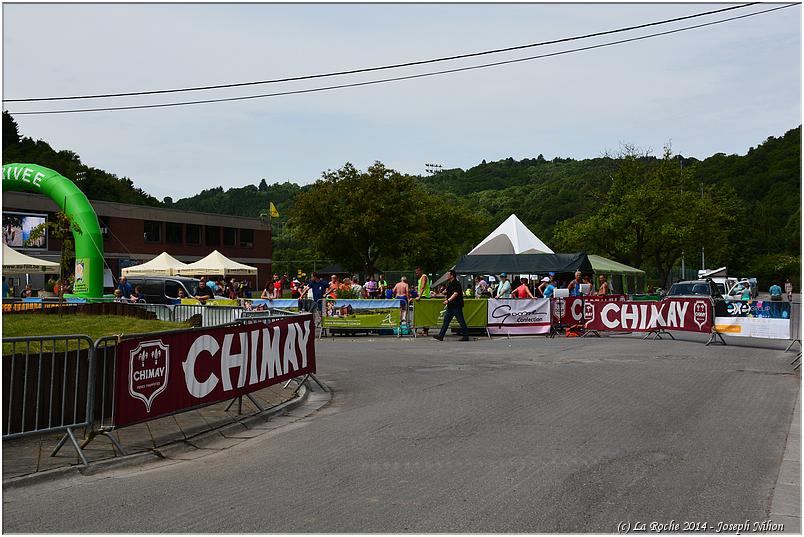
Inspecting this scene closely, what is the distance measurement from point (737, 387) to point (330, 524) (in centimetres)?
931

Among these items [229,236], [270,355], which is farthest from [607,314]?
[229,236]

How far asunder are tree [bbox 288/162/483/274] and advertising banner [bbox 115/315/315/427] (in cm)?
4653

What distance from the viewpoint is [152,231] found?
6656 centimetres

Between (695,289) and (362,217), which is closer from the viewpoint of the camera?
(695,289)

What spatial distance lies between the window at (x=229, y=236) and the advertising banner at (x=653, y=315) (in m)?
56.3

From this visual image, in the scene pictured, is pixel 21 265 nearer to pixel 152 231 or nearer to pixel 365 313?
pixel 365 313

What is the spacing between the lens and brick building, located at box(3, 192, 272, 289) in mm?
55219

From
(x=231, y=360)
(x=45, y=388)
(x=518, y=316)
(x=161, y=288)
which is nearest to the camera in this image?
(x=45, y=388)

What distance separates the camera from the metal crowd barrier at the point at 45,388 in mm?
7555

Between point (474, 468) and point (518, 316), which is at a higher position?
point (518, 316)

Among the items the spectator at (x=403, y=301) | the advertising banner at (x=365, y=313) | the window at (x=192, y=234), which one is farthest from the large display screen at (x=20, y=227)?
the spectator at (x=403, y=301)

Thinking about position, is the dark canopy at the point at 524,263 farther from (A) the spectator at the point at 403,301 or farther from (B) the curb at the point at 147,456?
(B) the curb at the point at 147,456

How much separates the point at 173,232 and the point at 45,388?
63.5m

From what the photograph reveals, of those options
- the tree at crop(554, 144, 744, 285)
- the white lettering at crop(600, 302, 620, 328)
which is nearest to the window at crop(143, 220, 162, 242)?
the tree at crop(554, 144, 744, 285)
